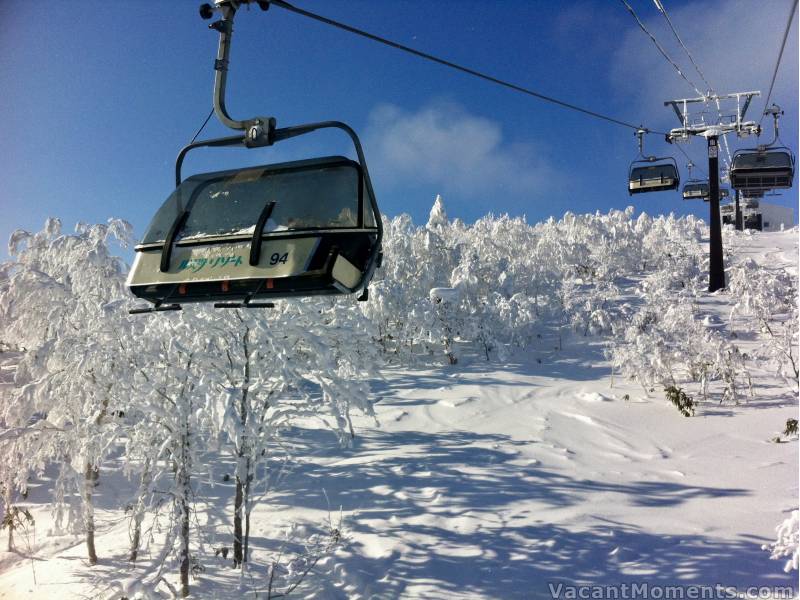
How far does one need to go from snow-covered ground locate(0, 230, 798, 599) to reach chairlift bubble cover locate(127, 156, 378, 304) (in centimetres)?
587

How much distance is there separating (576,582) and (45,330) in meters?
11.7

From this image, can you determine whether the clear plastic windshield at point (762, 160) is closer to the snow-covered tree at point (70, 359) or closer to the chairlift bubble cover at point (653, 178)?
the chairlift bubble cover at point (653, 178)

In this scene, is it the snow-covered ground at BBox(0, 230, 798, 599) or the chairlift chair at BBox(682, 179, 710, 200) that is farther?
the chairlift chair at BBox(682, 179, 710, 200)

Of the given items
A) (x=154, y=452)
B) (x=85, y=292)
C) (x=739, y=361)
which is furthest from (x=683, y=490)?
(x=85, y=292)

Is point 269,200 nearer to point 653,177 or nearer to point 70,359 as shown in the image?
point 70,359

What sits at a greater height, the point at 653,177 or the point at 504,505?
the point at 653,177

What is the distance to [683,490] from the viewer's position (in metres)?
10.1

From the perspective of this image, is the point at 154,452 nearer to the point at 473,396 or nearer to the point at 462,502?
the point at 462,502

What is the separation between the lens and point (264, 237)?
281 cm

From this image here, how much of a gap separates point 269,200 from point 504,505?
8887mm

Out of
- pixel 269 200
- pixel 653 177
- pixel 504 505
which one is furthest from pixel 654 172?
pixel 269 200

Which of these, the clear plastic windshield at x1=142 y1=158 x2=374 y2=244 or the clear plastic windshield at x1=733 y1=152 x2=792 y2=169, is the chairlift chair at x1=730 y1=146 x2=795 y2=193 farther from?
the clear plastic windshield at x1=142 y1=158 x2=374 y2=244

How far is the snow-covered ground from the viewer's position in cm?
759

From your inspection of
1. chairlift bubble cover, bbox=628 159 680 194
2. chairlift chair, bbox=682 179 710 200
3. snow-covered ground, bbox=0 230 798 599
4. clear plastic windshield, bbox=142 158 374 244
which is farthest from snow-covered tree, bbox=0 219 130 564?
chairlift chair, bbox=682 179 710 200
